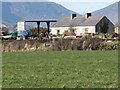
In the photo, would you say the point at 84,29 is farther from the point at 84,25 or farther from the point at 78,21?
the point at 78,21

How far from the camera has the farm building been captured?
122812mm

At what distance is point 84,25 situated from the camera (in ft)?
412

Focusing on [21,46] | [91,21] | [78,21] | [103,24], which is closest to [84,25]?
[91,21]

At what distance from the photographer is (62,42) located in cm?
5934

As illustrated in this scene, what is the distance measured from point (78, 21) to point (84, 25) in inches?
137

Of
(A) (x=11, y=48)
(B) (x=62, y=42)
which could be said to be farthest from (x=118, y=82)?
(A) (x=11, y=48)

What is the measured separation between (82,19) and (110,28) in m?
8.55

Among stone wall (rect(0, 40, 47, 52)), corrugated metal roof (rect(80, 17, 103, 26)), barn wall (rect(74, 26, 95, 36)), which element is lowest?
stone wall (rect(0, 40, 47, 52))

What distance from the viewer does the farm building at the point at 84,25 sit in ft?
403

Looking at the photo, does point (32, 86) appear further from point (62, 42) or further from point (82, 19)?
point (82, 19)

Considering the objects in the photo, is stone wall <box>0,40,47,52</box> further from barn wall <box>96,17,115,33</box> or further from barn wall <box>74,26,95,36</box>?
barn wall <box>96,17,115,33</box>

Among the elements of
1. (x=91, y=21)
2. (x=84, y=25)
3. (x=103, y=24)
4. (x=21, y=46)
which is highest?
(x=91, y=21)

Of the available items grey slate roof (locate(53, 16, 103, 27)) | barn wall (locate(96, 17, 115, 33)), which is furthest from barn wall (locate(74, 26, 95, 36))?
barn wall (locate(96, 17, 115, 33))

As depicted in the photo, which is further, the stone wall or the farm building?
the farm building
